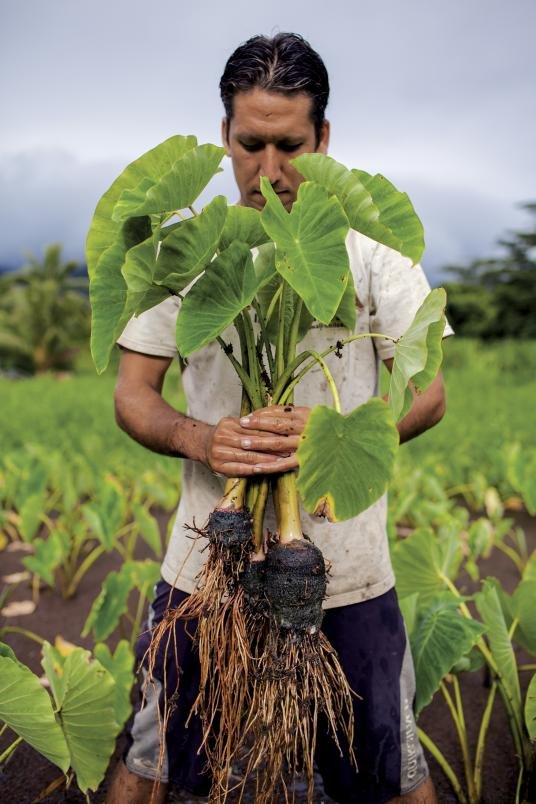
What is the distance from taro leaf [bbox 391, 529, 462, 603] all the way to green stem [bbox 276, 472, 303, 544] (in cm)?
59

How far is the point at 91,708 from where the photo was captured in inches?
50.6

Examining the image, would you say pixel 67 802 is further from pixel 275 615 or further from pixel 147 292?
pixel 147 292

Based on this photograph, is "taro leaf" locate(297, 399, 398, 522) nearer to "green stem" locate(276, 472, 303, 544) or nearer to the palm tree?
"green stem" locate(276, 472, 303, 544)

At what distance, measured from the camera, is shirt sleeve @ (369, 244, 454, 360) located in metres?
1.31

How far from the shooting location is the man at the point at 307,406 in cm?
128

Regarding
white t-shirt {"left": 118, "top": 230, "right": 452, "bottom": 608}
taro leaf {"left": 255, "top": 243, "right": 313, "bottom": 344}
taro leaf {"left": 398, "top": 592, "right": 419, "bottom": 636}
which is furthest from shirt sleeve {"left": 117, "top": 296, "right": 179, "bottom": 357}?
taro leaf {"left": 398, "top": 592, "right": 419, "bottom": 636}

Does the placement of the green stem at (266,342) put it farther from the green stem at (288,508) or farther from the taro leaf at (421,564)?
the taro leaf at (421,564)

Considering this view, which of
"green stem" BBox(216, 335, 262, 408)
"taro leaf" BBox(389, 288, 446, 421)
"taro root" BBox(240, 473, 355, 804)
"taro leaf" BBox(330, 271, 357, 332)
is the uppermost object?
"taro leaf" BBox(330, 271, 357, 332)

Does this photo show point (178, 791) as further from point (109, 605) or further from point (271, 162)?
point (271, 162)

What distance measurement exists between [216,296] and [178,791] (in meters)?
1.18

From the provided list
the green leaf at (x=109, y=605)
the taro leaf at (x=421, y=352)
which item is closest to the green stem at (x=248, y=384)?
the taro leaf at (x=421, y=352)

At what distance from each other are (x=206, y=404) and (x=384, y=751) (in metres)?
0.70

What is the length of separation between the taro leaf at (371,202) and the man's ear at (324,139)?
14.8 inches

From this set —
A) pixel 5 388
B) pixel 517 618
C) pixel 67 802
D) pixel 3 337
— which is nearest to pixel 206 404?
pixel 517 618
